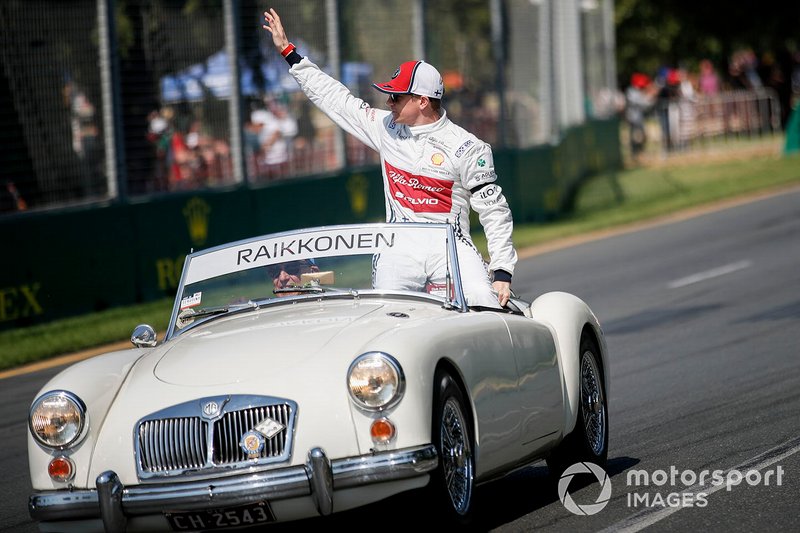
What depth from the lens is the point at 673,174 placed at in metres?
31.9

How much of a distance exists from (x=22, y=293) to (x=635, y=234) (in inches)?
399

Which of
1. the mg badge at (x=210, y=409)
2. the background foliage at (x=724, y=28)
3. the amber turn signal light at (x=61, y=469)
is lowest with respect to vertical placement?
the amber turn signal light at (x=61, y=469)

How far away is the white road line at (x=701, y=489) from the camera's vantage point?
5.97 m

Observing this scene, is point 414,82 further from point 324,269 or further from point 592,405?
point 592,405

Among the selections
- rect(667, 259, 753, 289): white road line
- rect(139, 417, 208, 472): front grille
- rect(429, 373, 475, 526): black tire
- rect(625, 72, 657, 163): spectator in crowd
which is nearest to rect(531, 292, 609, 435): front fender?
rect(429, 373, 475, 526): black tire

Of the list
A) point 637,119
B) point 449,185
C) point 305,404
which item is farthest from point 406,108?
point 637,119

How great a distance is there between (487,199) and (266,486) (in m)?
2.40

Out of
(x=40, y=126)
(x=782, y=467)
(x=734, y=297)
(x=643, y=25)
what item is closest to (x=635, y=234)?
(x=734, y=297)

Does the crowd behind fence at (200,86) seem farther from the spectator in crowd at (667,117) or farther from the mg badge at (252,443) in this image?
the spectator in crowd at (667,117)

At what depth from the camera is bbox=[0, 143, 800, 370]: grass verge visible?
547 inches

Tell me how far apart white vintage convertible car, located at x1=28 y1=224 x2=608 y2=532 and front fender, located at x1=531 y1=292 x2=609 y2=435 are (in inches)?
2.5

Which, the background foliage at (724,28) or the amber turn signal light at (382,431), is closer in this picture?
the amber turn signal light at (382,431)

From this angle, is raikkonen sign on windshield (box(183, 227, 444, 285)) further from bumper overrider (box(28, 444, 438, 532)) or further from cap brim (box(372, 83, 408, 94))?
bumper overrider (box(28, 444, 438, 532))

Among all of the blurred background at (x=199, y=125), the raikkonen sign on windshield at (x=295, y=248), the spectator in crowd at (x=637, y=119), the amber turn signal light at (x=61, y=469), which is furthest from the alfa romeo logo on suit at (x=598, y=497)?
the spectator in crowd at (x=637, y=119)
